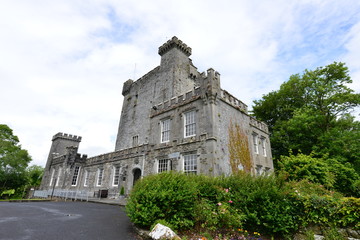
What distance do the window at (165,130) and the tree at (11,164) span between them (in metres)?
27.5

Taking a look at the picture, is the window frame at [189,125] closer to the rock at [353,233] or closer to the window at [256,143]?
the window at [256,143]

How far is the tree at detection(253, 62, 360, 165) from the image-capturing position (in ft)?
60.3

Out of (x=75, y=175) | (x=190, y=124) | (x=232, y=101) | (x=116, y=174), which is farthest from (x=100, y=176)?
(x=232, y=101)

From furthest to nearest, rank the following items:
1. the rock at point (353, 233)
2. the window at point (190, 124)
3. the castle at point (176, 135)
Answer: the window at point (190, 124) < the castle at point (176, 135) < the rock at point (353, 233)

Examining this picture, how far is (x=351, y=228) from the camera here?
231 inches

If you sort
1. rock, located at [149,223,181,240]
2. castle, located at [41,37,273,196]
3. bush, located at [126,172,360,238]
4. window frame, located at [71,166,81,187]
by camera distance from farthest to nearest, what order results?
window frame, located at [71,166,81,187]
castle, located at [41,37,273,196]
bush, located at [126,172,360,238]
rock, located at [149,223,181,240]

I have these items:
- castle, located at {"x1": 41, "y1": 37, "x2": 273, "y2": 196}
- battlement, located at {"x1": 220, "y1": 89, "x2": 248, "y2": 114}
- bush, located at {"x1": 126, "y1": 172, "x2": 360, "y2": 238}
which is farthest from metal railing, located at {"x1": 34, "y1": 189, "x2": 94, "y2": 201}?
battlement, located at {"x1": 220, "y1": 89, "x2": 248, "y2": 114}

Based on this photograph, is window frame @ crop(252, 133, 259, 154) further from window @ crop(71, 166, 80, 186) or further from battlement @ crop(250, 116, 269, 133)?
window @ crop(71, 166, 80, 186)

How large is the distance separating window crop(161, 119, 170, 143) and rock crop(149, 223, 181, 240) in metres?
11.3

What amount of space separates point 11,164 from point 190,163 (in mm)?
31139

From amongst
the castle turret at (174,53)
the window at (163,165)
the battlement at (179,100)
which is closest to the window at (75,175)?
the battlement at (179,100)

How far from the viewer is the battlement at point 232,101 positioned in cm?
1591

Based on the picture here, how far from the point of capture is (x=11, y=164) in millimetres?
28422

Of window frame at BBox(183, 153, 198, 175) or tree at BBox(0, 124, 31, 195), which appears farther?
tree at BBox(0, 124, 31, 195)
